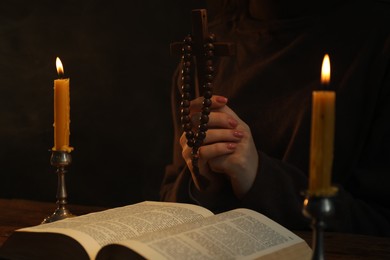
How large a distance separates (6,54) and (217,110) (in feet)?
4.71

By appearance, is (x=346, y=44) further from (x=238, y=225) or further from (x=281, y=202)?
(x=238, y=225)

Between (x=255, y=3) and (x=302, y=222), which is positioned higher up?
(x=255, y=3)

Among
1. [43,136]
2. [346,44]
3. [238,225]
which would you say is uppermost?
[346,44]

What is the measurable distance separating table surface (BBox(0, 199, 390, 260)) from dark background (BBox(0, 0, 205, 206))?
2.74ft

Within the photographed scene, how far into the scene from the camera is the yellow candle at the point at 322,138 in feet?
3.14

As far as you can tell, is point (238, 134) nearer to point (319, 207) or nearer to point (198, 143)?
point (198, 143)

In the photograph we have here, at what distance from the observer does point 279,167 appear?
181 cm

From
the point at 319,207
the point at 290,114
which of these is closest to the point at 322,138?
the point at 319,207

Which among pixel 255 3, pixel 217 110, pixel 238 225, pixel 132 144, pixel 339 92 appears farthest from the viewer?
pixel 132 144

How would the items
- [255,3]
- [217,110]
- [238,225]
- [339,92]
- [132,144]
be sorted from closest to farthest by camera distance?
1. [238,225]
2. [217,110]
3. [339,92]
4. [255,3]
5. [132,144]

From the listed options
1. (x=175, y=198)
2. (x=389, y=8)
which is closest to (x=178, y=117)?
(x=175, y=198)

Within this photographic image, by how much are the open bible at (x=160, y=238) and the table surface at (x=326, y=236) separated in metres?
0.14

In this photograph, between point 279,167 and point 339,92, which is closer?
point 279,167

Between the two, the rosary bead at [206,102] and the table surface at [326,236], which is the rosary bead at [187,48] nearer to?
the rosary bead at [206,102]
